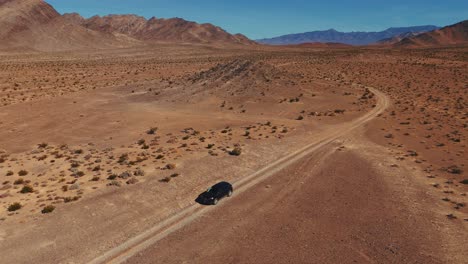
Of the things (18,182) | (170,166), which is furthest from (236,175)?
(18,182)

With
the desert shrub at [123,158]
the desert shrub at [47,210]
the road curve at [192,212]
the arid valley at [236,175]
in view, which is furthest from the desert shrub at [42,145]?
the road curve at [192,212]

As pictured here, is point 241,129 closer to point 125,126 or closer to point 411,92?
point 125,126

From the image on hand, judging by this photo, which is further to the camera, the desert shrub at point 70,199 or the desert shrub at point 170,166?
the desert shrub at point 170,166

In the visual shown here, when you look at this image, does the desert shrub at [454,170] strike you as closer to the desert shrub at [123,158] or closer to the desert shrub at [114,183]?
the desert shrub at [114,183]

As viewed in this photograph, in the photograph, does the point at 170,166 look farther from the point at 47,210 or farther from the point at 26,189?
the point at 26,189

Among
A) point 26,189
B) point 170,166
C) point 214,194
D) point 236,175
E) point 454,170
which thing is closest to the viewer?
point 214,194

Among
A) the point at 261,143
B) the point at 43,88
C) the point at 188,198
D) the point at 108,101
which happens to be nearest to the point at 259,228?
the point at 188,198
